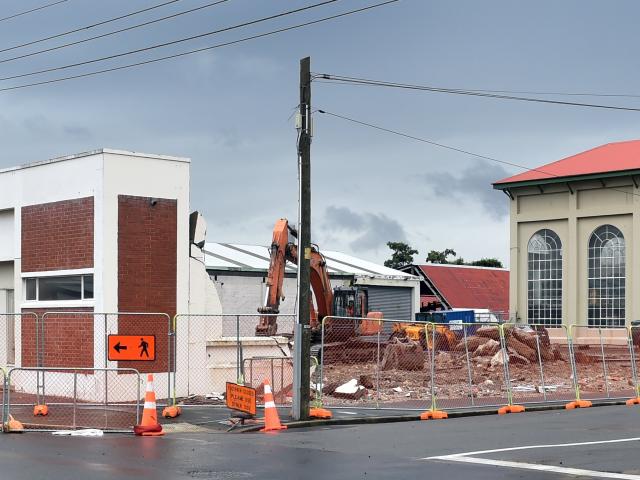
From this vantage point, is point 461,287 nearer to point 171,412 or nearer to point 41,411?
point 171,412

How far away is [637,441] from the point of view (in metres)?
16.4

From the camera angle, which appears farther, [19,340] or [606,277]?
[606,277]

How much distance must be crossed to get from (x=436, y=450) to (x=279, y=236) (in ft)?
71.0

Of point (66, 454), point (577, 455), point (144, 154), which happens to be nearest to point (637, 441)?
point (577, 455)

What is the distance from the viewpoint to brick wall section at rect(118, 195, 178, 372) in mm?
24438

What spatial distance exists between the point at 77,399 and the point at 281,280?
12.8 meters

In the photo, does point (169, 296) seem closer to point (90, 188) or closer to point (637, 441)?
point (90, 188)

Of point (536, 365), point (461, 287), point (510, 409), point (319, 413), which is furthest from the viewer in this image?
point (461, 287)

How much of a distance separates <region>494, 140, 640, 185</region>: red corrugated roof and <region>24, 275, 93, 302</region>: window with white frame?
35.8m

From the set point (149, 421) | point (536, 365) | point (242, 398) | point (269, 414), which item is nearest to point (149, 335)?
point (242, 398)

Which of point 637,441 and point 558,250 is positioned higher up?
point 558,250

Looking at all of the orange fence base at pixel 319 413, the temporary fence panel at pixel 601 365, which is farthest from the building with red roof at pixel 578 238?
the orange fence base at pixel 319 413

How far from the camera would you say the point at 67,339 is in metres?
24.8

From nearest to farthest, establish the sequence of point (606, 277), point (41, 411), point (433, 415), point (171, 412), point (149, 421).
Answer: point (149, 421) < point (171, 412) < point (41, 411) < point (433, 415) < point (606, 277)
